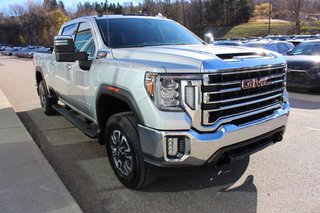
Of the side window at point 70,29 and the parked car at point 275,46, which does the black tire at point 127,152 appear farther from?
the parked car at point 275,46

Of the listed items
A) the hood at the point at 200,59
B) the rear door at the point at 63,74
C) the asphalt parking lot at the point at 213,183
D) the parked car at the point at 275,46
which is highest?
the hood at the point at 200,59

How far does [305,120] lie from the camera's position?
682 cm

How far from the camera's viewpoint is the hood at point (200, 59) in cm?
311

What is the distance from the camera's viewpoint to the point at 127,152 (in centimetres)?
371

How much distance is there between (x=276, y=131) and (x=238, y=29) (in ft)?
231

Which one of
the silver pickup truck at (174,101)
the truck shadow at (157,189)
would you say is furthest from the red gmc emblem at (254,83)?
the truck shadow at (157,189)

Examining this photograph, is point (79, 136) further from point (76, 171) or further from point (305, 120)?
point (305, 120)

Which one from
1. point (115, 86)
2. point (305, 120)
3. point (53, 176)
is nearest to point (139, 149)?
point (115, 86)

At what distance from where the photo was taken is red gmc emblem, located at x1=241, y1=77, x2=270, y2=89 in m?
Result: 3.36

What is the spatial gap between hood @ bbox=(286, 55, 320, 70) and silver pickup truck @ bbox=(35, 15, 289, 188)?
6362mm

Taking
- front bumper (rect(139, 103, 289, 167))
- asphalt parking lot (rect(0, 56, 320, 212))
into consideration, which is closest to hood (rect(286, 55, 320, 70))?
asphalt parking lot (rect(0, 56, 320, 212))

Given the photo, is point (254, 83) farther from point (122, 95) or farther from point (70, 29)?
point (70, 29)

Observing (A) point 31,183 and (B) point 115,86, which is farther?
(A) point 31,183

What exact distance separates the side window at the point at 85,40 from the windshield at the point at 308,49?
8.34m
